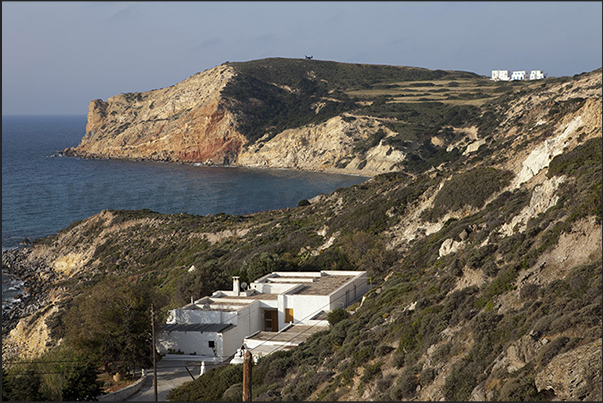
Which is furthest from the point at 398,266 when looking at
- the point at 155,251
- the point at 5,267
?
the point at 5,267

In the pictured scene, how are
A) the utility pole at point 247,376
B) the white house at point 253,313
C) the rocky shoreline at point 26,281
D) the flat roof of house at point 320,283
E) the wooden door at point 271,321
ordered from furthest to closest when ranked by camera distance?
1. the rocky shoreline at point 26,281
2. the flat roof of house at point 320,283
3. the wooden door at point 271,321
4. the white house at point 253,313
5. the utility pole at point 247,376

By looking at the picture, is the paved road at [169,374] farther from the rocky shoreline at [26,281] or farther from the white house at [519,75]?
the white house at [519,75]

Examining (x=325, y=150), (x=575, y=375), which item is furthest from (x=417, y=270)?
(x=325, y=150)

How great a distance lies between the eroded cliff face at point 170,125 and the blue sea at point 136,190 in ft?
17.7

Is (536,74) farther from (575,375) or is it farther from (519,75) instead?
(575,375)

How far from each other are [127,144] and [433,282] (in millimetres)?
116447

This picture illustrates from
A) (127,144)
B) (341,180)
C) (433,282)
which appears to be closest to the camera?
(433,282)

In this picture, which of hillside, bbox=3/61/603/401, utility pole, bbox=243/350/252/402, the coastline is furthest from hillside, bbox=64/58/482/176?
utility pole, bbox=243/350/252/402

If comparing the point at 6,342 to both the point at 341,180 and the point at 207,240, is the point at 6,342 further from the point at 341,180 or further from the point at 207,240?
the point at 341,180

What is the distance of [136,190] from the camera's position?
3474 inches

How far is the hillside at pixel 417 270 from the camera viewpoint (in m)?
11.3

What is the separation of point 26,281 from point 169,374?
118 feet

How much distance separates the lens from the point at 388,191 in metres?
42.0

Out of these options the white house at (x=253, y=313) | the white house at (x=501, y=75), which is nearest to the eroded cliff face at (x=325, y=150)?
the white house at (x=501, y=75)
